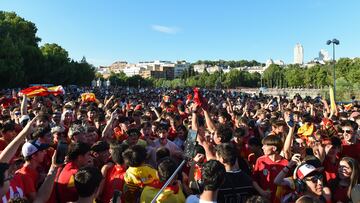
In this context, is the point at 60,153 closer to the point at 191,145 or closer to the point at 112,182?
the point at 112,182

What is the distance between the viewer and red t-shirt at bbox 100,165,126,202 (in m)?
4.62

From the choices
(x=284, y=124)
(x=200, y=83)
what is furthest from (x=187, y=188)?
(x=200, y=83)

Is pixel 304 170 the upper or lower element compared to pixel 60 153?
lower

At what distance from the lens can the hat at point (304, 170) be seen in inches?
159

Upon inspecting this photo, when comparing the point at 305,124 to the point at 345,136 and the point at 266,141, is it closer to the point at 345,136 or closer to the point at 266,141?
the point at 345,136

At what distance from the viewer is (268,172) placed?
4.98 metres

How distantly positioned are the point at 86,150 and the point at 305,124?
225 inches

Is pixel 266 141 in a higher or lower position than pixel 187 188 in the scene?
higher

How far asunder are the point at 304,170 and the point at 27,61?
60.3 metres

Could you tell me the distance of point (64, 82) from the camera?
236 ft

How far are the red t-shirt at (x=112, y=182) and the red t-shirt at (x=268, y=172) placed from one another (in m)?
1.81

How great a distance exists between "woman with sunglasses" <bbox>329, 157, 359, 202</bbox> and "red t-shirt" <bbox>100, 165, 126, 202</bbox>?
271 cm

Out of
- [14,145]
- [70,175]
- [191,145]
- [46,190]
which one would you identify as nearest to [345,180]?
[191,145]

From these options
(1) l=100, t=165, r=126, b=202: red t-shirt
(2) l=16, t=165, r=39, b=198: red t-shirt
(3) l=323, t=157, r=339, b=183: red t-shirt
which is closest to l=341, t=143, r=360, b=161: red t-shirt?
(3) l=323, t=157, r=339, b=183: red t-shirt
